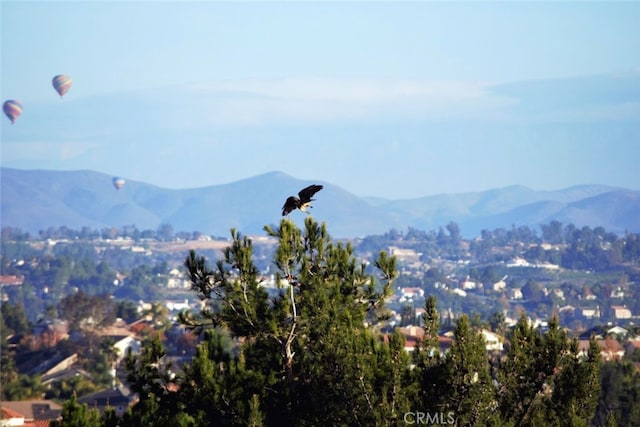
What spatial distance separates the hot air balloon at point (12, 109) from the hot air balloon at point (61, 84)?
5603 mm

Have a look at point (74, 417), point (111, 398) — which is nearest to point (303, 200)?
point (74, 417)

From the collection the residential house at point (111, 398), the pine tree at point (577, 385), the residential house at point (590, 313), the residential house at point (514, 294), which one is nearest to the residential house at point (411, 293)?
the residential house at point (514, 294)

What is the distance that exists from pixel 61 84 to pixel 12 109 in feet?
22.4

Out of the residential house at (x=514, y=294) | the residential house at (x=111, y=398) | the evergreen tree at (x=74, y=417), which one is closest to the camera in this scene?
the evergreen tree at (x=74, y=417)

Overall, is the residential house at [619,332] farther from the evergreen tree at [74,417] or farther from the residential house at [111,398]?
the evergreen tree at [74,417]

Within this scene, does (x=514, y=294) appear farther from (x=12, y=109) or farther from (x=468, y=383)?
(x=468, y=383)

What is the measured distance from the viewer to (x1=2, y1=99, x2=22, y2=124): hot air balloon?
10869cm

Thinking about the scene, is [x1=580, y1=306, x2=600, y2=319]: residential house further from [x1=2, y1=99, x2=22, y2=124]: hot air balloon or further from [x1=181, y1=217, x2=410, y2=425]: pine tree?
[x1=181, y1=217, x2=410, y2=425]: pine tree

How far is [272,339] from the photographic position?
13.7m

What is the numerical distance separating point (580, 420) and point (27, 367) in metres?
57.2

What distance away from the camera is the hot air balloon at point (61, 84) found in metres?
104

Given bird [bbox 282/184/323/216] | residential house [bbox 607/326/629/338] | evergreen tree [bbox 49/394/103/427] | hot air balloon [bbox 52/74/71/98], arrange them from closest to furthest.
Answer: bird [bbox 282/184/323/216], evergreen tree [bbox 49/394/103/427], residential house [bbox 607/326/629/338], hot air balloon [bbox 52/74/71/98]

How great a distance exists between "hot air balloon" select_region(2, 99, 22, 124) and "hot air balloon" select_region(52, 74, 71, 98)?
5.60 m

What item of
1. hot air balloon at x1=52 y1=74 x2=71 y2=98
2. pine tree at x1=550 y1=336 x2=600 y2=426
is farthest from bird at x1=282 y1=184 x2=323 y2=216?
hot air balloon at x1=52 y1=74 x2=71 y2=98
